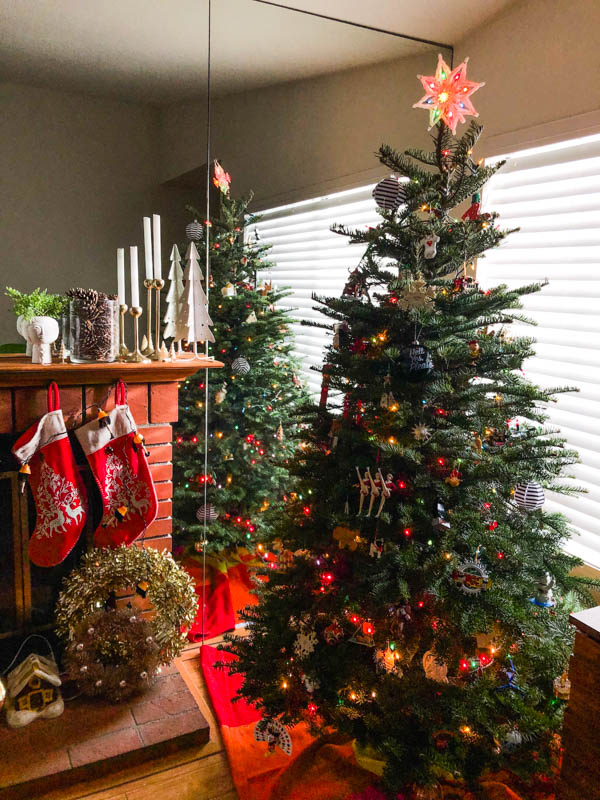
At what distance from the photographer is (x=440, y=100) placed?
175cm

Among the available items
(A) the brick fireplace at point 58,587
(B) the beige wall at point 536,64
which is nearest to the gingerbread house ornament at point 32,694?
(A) the brick fireplace at point 58,587

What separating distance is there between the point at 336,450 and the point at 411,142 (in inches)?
64.8

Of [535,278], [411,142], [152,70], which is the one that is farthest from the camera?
[411,142]

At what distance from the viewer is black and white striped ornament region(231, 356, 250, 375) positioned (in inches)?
101

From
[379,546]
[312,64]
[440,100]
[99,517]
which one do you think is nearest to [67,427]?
[99,517]

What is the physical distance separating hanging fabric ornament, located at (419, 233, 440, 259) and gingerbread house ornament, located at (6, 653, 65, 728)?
186cm

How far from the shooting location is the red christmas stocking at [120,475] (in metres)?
2.10

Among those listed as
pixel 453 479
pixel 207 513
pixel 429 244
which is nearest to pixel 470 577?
pixel 453 479

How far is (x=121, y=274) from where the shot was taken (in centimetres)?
214

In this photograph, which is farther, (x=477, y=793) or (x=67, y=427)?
(x=67, y=427)

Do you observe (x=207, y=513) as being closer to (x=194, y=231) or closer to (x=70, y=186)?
(x=194, y=231)

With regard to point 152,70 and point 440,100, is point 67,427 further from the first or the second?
point 440,100

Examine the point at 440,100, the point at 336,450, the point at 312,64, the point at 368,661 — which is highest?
the point at 312,64

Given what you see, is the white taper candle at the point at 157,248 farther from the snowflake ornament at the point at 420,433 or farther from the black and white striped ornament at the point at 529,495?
the black and white striped ornament at the point at 529,495
